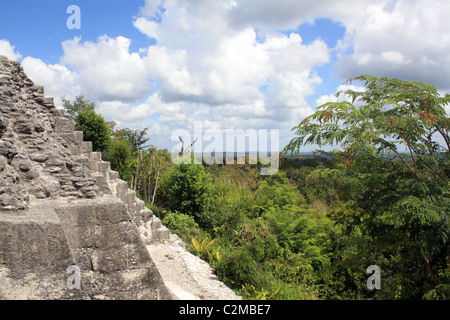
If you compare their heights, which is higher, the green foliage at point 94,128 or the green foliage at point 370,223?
the green foliage at point 94,128

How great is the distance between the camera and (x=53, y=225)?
2457mm

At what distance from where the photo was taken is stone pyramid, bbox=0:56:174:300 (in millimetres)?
2326

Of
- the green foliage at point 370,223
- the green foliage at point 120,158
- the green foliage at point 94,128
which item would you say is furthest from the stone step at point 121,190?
the green foliage at point 94,128

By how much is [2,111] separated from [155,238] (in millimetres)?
6970

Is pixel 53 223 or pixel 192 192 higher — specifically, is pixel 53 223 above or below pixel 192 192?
above

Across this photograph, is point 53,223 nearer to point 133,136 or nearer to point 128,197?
point 128,197

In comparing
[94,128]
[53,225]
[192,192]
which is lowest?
[192,192]

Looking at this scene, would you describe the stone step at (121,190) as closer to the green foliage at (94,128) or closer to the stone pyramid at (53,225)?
the stone pyramid at (53,225)

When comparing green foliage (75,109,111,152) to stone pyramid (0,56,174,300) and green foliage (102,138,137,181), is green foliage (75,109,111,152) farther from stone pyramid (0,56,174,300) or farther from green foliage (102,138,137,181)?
stone pyramid (0,56,174,300)

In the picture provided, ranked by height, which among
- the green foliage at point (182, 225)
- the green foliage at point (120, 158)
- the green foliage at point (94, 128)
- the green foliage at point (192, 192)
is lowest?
the green foliage at point (182, 225)

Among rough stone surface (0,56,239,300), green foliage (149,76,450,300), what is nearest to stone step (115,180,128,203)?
green foliage (149,76,450,300)

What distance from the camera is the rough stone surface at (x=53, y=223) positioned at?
2.33m

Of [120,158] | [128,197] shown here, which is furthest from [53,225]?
[120,158]

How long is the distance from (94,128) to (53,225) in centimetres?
1477
